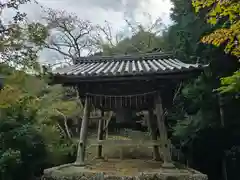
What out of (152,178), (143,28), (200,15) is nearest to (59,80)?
(152,178)

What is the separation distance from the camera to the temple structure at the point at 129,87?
5.79 meters

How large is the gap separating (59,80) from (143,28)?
1878cm

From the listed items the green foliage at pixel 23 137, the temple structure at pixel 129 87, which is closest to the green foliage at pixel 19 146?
the green foliage at pixel 23 137

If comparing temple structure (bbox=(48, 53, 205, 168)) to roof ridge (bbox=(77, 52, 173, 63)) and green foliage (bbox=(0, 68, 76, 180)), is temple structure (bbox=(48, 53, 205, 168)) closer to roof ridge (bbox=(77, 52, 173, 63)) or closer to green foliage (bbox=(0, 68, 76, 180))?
roof ridge (bbox=(77, 52, 173, 63))

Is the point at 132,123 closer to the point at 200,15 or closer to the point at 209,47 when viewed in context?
the point at 209,47

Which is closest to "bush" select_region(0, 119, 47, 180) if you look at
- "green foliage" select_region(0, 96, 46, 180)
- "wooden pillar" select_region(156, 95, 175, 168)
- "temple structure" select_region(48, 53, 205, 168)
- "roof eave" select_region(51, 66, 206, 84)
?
"green foliage" select_region(0, 96, 46, 180)

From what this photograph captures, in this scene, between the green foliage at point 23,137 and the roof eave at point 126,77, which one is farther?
the green foliage at point 23,137

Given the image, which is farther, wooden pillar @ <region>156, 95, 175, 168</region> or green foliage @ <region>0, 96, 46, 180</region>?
green foliage @ <region>0, 96, 46, 180</region>

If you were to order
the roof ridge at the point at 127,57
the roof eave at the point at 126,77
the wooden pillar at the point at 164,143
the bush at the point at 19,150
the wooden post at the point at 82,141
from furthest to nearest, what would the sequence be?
the roof ridge at the point at 127,57, the bush at the point at 19,150, the wooden post at the point at 82,141, the wooden pillar at the point at 164,143, the roof eave at the point at 126,77

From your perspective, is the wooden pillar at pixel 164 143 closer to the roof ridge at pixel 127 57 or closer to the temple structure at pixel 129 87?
the temple structure at pixel 129 87

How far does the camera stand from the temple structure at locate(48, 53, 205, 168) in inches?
228

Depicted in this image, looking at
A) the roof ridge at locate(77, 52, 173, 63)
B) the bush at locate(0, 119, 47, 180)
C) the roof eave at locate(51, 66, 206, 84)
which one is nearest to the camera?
the roof eave at locate(51, 66, 206, 84)

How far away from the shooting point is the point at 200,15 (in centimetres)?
965

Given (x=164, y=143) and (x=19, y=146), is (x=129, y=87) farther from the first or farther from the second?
(x=19, y=146)
